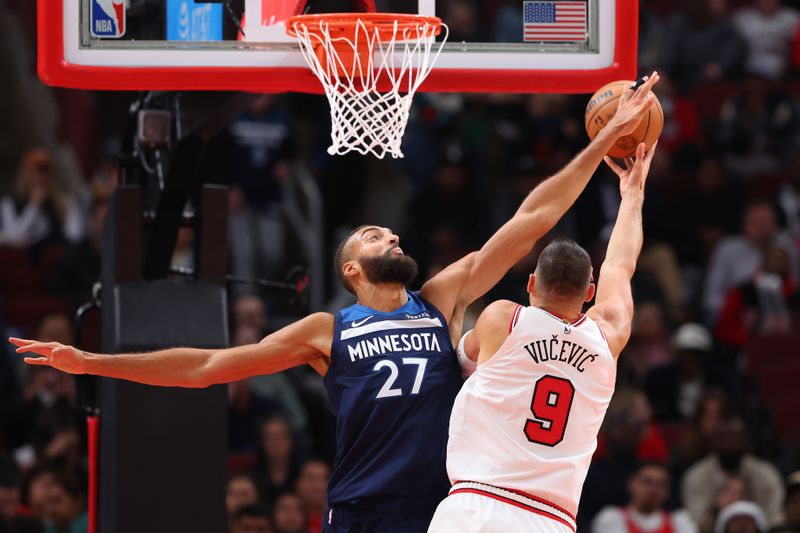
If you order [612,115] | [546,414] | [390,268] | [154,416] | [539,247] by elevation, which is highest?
[612,115]

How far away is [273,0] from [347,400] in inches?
79.2

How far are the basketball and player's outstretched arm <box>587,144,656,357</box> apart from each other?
5 cm

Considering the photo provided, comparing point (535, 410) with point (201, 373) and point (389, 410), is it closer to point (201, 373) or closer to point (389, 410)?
point (389, 410)

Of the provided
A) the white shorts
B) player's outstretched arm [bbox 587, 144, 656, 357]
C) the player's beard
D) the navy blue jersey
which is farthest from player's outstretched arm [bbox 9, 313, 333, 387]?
player's outstretched arm [bbox 587, 144, 656, 357]

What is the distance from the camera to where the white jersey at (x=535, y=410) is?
574 cm

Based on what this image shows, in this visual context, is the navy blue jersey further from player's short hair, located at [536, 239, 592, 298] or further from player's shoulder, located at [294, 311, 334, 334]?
player's short hair, located at [536, 239, 592, 298]

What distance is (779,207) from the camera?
556 inches

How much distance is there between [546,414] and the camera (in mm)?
5758

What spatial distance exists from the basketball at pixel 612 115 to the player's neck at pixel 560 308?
100cm

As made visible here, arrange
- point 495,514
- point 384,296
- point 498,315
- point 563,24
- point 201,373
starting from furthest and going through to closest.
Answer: point 563,24 < point 384,296 < point 201,373 < point 498,315 < point 495,514

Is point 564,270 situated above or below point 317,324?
above

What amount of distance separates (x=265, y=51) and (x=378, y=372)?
5.51ft

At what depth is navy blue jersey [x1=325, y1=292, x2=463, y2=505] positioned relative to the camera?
20.1ft

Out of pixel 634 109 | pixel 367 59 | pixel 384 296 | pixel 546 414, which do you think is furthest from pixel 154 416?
pixel 634 109
